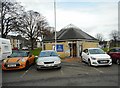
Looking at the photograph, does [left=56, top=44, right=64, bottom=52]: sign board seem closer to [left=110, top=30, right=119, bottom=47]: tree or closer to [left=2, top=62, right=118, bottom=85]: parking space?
[left=2, top=62, right=118, bottom=85]: parking space

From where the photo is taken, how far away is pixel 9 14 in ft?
128

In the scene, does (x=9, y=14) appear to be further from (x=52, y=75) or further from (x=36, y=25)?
(x=52, y=75)

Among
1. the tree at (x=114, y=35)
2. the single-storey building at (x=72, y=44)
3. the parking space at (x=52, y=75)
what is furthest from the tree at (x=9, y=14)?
the tree at (x=114, y=35)

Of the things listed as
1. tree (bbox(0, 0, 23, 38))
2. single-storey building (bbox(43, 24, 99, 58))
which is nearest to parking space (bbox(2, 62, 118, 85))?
single-storey building (bbox(43, 24, 99, 58))

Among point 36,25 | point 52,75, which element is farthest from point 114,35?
point 52,75

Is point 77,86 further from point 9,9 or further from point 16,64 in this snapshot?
point 9,9

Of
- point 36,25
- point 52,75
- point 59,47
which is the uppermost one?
point 36,25

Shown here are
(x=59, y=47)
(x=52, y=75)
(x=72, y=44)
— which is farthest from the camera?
(x=72, y=44)

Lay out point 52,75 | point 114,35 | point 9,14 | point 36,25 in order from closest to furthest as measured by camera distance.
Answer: point 52,75 < point 9,14 < point 36,25 < point 114,35

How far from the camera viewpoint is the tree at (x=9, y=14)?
3844cm

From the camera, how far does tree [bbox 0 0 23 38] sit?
126 ft

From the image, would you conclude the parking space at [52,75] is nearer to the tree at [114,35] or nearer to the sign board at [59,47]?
the sign board at [59,47]

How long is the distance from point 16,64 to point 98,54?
→ 255 inches

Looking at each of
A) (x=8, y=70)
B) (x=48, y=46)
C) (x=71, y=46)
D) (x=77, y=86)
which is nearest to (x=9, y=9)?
(x=48, y=46)
